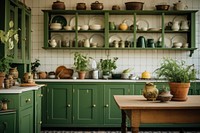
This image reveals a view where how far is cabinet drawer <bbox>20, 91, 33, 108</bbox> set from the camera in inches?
145

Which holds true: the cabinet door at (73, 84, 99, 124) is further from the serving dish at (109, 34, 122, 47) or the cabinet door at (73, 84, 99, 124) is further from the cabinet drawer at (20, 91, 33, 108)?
the cabinet drawer at (20, 91, 33, 108)

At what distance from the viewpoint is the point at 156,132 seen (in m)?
5.50

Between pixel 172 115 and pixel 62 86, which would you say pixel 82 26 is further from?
pixel 172 115

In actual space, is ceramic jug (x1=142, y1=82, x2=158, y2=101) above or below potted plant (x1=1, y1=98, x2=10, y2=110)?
above

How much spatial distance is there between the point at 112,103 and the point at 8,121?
8.07 feet

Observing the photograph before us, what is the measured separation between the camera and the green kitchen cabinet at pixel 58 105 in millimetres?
5613

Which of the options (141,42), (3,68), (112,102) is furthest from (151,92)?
(141,42)

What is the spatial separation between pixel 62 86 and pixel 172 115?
321 cm

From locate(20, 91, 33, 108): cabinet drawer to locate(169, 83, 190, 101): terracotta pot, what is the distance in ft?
5.74

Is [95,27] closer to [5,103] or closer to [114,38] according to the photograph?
[114,38]

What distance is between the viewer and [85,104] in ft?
18.4

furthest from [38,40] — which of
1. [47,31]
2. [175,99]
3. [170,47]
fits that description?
[175,99]

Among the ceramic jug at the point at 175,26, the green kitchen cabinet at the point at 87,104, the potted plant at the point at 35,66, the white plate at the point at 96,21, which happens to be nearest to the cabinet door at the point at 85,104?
the green kitchen cabinet at the point at 87,104

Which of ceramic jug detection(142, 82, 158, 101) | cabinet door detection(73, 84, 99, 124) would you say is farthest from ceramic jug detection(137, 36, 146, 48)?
ceramic jug detection(142, 82, 158, 101)
